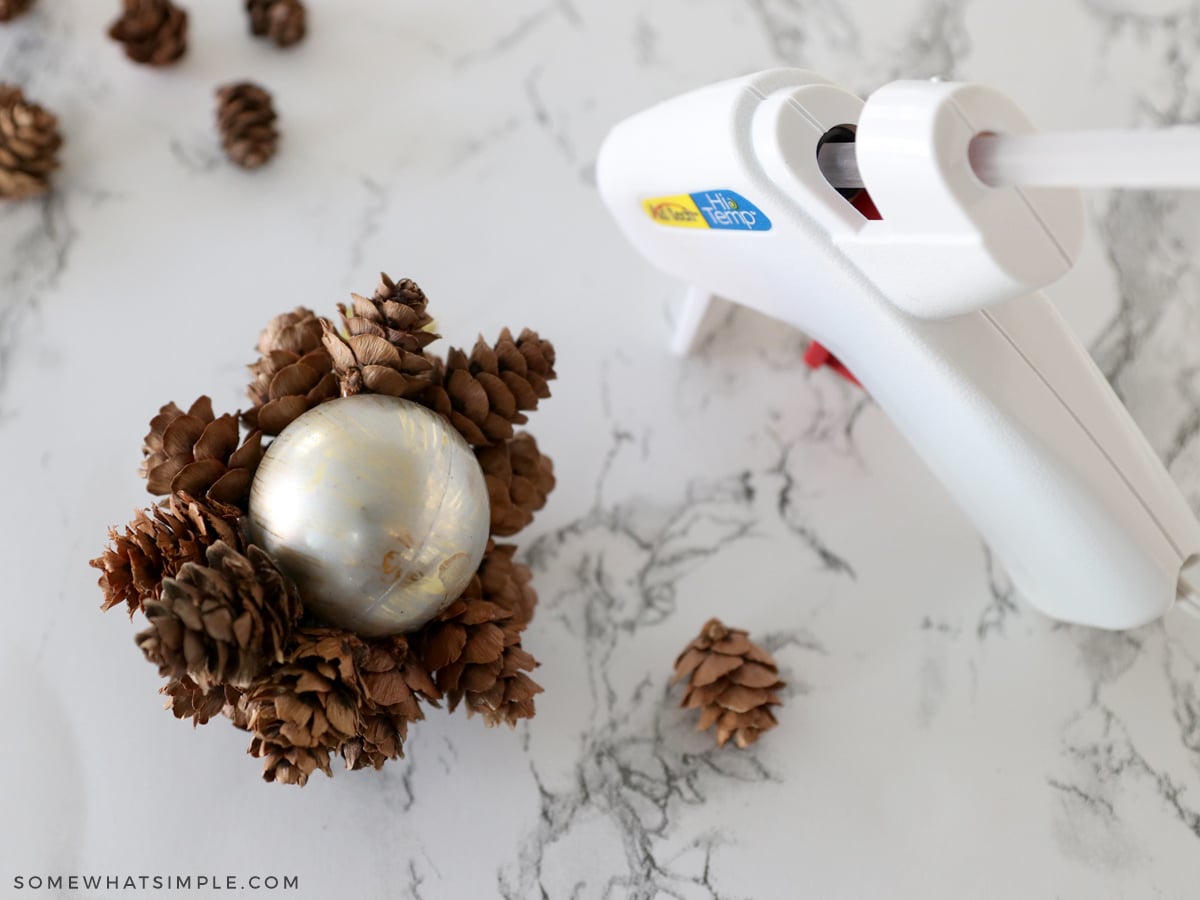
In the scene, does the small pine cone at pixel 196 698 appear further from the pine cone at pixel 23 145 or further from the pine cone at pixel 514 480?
the pine cone at pixel 23 145

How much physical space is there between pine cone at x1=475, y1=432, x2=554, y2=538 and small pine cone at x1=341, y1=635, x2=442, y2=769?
92 millimetres

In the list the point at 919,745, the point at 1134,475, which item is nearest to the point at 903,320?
the point at 1134,475

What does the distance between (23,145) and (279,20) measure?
209 mm

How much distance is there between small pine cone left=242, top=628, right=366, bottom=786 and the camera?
1.53 feet

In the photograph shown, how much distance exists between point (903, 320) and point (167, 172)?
562 millimetres

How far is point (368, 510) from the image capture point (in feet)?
1.57

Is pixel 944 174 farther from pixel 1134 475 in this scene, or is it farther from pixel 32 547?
pixel 32 547

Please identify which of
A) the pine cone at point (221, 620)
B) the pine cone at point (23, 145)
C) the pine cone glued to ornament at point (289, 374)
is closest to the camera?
the pine cone at point (221, 620)

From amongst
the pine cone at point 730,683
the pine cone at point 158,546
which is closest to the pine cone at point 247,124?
the pine cone at point 158,546

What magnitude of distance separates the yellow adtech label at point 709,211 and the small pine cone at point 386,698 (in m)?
0.29

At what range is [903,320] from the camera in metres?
0.52

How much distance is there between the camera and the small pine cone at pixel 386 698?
0.50 meters

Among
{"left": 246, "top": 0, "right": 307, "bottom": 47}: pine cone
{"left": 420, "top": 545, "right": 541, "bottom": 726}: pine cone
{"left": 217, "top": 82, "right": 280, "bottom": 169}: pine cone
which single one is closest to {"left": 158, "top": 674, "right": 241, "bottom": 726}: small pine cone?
{"left": 420, "top": 545, "right": 541, "bottom": 726}: pine cone

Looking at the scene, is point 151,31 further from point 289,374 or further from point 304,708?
point 304,708
